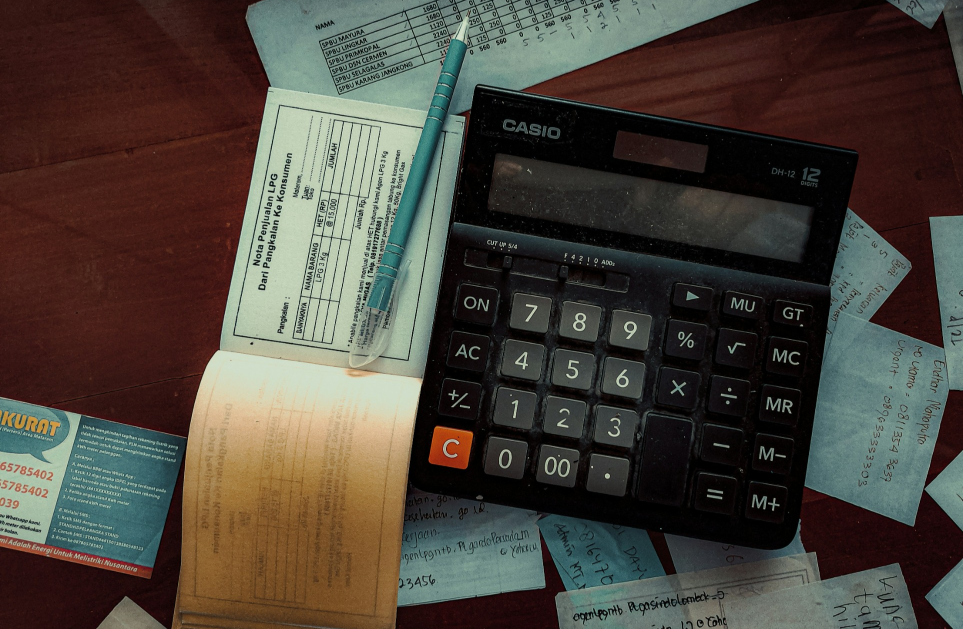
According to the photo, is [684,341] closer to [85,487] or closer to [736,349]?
[736,349]

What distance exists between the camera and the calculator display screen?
47 cm

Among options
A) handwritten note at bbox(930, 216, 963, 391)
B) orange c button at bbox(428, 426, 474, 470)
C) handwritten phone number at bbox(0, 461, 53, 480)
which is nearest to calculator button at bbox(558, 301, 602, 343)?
orange c button at bbox(428, 426, 474, 470)

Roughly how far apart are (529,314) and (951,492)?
40cm

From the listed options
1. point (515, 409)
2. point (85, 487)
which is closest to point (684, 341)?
point (515, 409)

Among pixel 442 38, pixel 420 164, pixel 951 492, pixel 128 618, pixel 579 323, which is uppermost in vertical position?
pixel 442 38

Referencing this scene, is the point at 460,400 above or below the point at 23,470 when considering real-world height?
above

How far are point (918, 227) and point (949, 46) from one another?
0.16m

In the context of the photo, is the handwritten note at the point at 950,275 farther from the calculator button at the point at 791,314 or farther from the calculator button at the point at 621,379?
the calculator button at the point at 621,379

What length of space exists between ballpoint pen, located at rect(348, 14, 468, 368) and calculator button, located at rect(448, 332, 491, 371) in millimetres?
77

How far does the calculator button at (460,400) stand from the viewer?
46cm

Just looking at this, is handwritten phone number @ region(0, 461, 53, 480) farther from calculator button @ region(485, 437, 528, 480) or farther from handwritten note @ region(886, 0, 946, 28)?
handwritten note @ region(886, 0, 946, 28)

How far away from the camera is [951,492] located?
522 millimetres

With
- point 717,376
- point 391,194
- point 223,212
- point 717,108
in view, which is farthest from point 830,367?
point 223,212

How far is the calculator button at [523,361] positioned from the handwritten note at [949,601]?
1.31 ft
